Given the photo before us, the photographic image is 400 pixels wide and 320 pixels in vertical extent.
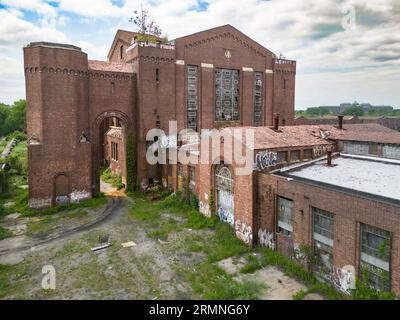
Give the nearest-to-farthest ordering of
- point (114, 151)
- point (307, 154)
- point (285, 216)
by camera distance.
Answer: point (285, 216), point (307, 154), point (114, 151)

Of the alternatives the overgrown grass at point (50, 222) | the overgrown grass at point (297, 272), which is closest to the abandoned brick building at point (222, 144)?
the overgrown grass at point (297, 272)

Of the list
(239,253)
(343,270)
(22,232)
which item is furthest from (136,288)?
(22,232)

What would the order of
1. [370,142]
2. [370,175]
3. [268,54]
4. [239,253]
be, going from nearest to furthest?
1. [370,175]
2. [239,253]
3. [370,142]
4. [268,54]

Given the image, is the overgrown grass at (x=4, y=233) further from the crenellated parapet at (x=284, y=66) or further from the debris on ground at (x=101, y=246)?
the crenellated parapet at (x=284, y=66)

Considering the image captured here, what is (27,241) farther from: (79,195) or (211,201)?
(211,201)

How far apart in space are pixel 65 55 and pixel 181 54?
9070 mm

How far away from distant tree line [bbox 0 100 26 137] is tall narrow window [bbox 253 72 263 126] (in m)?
80.3

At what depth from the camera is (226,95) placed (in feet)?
97.0

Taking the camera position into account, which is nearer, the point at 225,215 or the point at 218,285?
the point at 218,285

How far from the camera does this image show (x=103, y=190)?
2630 centimetres

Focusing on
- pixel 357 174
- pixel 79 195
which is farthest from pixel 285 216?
pixel 79 195

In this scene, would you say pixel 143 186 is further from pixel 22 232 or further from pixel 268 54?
pixel 268 54

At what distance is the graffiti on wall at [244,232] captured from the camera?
14267 mm

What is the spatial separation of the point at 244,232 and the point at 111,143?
20887 millimetres
